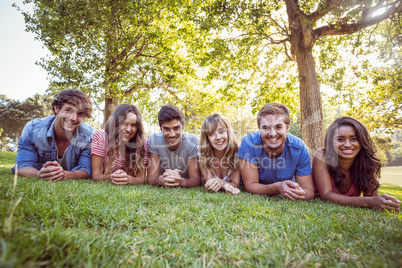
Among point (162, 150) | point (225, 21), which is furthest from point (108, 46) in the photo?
point (162, 150)

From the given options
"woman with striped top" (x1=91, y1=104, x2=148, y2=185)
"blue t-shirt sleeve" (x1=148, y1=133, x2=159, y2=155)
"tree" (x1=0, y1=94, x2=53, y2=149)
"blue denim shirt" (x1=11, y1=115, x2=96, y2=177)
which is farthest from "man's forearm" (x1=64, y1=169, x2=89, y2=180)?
"tree" (x1=0, y1=94, x2=53, y2=149)

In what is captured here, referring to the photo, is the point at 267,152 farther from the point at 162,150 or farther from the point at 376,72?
the point at 376,72

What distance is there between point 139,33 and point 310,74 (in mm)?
9720

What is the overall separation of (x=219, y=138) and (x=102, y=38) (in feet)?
35.2

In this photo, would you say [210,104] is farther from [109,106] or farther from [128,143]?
[128,143]

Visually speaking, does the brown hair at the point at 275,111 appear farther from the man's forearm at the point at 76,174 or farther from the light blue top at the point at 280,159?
the man's forearm at the point at 76,174

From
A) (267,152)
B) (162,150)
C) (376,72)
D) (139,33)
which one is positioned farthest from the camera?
(139,33)

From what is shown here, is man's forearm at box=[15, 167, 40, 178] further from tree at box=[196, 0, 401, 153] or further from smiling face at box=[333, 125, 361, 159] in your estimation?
Answer: tree at box=[196, 0, 401, 153]

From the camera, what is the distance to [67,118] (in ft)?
14.5

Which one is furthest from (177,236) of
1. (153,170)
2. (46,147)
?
(46,147)

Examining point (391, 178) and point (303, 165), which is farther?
point (391, 178)

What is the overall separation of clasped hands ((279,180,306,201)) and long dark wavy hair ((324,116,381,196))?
0.89 metres

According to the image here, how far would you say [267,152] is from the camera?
4.30 m

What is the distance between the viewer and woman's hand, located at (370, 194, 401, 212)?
2.99 meters
